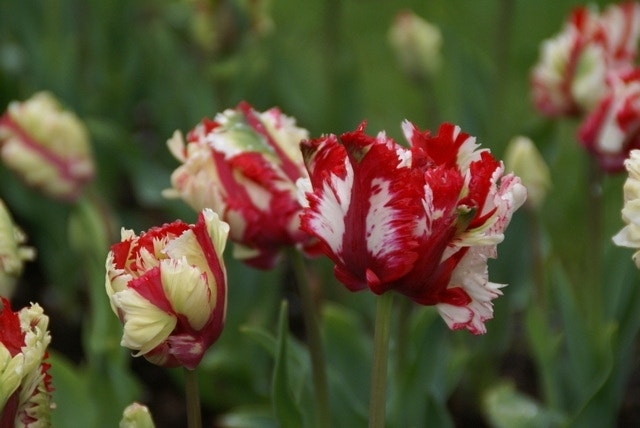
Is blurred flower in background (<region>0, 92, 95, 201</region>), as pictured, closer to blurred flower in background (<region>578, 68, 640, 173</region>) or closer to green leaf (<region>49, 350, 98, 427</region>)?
green leaf (<region>49, 350, 98, 427</region>)

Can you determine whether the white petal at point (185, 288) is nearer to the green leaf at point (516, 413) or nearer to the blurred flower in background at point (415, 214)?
the blurred flower in background at point (415, 214)

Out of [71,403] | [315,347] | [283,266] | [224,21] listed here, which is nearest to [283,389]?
[315,347]

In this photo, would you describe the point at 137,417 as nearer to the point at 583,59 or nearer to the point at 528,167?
the point at 528,167

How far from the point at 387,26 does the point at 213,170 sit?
6.32 ft

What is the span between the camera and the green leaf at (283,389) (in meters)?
0.77

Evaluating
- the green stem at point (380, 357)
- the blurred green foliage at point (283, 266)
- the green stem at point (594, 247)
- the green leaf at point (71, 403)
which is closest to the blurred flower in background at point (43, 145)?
the blurred green foliage at point (283, 266)

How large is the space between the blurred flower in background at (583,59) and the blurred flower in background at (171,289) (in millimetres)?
611

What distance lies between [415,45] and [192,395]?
0.90 metres

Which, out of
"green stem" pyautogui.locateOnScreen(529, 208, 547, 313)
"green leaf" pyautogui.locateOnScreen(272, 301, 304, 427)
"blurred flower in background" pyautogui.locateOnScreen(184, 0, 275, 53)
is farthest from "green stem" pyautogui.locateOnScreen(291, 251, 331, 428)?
"blurred flower in background" pyautogui.locateOnScreen(184, 0, 275, 53)

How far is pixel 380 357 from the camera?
0.61 meters

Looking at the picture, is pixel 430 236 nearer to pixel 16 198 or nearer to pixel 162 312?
pixel 162 312

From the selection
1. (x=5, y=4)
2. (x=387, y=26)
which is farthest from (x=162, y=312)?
(x=387, y=26)

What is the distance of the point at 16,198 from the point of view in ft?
5.45

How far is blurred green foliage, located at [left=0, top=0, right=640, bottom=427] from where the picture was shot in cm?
106
